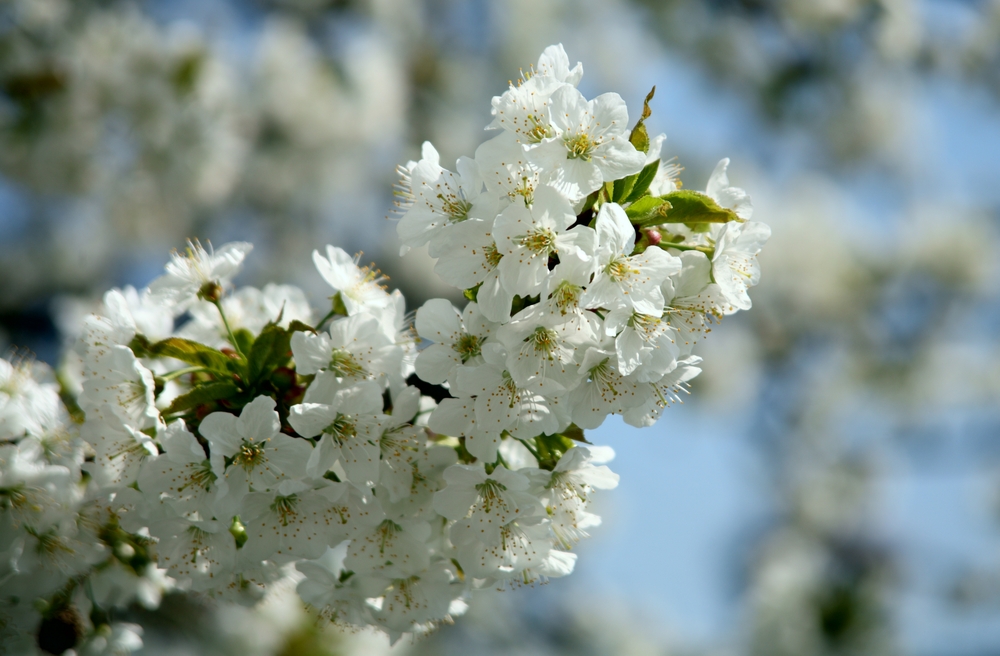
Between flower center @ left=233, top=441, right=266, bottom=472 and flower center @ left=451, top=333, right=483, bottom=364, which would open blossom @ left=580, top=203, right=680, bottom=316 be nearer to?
flower center @ left=451, top=333, right=483, bottom=364

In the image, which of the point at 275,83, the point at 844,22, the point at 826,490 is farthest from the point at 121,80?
the point at 826,490

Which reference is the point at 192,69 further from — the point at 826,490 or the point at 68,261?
the point at 826,490

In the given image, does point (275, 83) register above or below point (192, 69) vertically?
above

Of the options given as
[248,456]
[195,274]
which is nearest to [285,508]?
[248,456]

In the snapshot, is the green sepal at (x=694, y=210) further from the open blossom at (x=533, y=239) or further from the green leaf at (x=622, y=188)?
the open blossom at (x=533, y=239)

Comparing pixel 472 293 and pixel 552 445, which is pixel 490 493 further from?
pixel 472 293

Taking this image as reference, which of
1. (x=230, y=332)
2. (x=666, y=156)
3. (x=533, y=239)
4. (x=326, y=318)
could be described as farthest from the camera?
(x=666, y=156)
